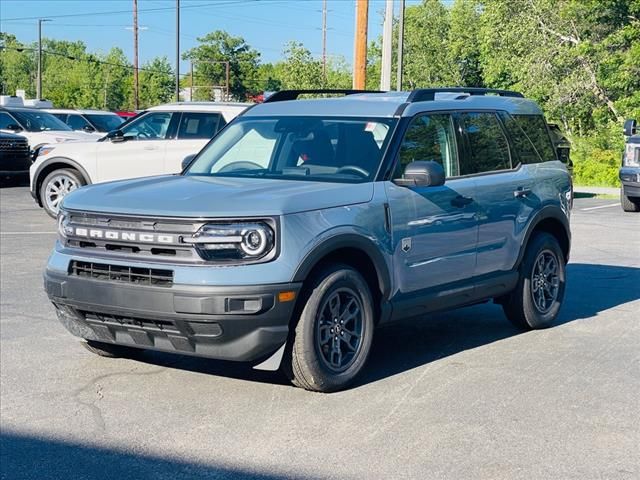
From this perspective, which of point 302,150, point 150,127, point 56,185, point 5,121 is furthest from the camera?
point 5,121

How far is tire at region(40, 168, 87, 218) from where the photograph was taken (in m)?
16.0

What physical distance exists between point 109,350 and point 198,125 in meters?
9.41

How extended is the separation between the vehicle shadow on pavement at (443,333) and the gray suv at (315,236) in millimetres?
350

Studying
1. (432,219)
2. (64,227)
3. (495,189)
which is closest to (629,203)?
(495,189)

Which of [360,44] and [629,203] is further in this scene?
[360,44]

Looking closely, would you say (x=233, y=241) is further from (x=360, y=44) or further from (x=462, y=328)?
(x=360, y=44)

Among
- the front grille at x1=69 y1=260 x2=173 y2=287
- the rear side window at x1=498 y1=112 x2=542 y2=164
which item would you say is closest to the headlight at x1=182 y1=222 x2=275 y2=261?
the front grille at x1=69 y1=260 x2=173 y2=287

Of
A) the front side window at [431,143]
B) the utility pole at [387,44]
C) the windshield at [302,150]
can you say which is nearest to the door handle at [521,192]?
the front side window at [431,143]

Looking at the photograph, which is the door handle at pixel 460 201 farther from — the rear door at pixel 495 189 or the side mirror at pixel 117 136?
the side mirror at pixel 117 136

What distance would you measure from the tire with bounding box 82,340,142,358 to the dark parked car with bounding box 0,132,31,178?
16.6 metres

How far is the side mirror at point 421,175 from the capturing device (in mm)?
6531

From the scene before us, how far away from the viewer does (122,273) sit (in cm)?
586

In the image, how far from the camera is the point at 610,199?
85.9ft

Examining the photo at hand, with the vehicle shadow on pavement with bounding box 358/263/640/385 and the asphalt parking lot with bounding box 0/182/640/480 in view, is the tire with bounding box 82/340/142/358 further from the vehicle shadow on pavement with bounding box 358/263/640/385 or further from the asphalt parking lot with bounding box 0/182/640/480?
the vehicle shadow on pavement with bounding box 358/263/640/385
